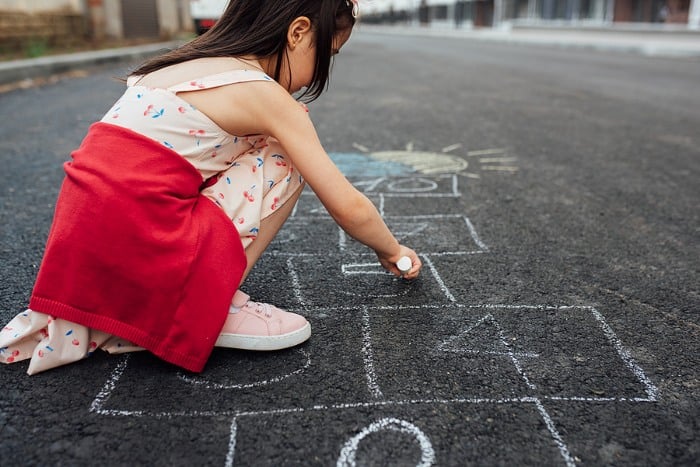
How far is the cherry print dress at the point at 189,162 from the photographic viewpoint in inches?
61.0

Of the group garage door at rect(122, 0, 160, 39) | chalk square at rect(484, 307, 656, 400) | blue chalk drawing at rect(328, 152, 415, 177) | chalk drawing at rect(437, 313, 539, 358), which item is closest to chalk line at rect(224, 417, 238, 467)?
chalk drawing at rect(437, 313, 539, 358)

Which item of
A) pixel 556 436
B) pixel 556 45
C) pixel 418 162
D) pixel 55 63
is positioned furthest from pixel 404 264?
pixel 556 45

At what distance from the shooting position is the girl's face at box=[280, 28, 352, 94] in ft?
5.37

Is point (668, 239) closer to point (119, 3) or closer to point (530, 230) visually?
point (530, 230)

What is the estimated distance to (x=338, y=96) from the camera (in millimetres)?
6629

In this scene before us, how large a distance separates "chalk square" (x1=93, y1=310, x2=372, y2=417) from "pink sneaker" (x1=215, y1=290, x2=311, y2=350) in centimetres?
3

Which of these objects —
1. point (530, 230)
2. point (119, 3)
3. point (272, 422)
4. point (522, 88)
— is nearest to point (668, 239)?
point (530, 230)

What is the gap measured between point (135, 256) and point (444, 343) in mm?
836

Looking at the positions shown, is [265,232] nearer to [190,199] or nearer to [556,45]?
[190,199]

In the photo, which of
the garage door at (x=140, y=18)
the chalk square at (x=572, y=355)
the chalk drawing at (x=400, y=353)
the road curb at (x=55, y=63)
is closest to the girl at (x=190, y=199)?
the chalk drawing at (x=400, y=353)

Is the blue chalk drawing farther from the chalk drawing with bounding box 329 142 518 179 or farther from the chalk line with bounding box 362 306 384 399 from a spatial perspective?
the chalk line with bounding box 362 306 384 399

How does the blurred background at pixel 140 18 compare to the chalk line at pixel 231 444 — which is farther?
the blurred background at pixel 140 18

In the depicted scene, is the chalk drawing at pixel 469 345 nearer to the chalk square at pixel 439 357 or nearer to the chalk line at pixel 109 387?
the chalk square at pixel 439 357

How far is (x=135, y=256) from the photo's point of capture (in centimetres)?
148
